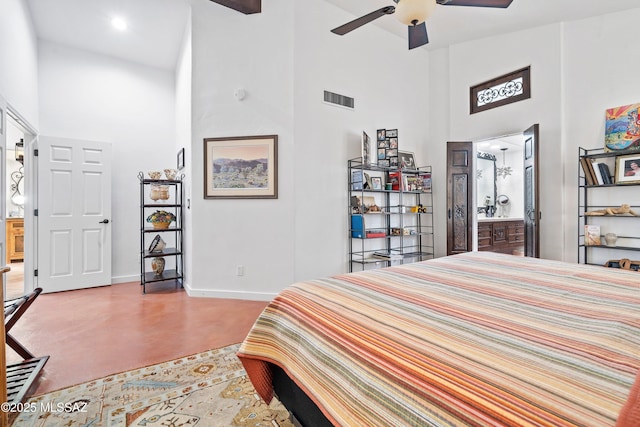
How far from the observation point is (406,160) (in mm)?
4582

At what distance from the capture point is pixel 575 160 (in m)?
3.78

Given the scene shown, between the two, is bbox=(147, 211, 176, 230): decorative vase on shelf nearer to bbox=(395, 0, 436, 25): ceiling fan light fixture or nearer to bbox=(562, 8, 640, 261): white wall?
bbox=(395, 0, 436, 25): ceiling fan light fixture

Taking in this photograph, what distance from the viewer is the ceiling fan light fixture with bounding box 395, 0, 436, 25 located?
1.97 m

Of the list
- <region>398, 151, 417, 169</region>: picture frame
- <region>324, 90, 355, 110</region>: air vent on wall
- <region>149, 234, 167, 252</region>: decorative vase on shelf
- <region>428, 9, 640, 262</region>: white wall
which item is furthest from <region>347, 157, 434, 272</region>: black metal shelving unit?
<region>149, 234, 167, 252</region>: decorative vase on shelf

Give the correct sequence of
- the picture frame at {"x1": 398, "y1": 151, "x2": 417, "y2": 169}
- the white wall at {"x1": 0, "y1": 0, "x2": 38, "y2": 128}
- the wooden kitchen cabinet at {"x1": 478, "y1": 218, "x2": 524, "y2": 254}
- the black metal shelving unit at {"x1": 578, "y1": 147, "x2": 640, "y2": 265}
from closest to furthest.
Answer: the white wall at {"x1": 0, "y1": 0, "x2": 38, "y2": 128}
the black metal shelving unit at {"x1": 578, "y1": 147, "x2": 640, "y2": 265}
the picture frame at {"x1": 398, "y1": 151, "x2": 417, "y2": 169}
the wooden kitchen cabinet at {"x1": 478, "y1": 218, "x2": 524, "y2": 254}

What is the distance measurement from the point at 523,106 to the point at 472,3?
8.54ft

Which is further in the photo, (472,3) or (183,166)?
(183,166)

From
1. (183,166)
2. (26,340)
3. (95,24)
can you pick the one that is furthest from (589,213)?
(95,24)

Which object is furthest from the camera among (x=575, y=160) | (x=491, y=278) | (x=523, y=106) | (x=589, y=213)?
(x=523, y=106)

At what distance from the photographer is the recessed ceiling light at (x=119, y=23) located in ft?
12.2

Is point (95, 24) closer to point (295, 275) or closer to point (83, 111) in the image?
point (83, 111)

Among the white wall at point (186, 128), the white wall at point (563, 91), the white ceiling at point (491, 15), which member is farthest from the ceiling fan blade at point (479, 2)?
the white wall at point (186, 128)

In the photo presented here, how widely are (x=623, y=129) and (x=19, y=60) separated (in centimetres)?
667

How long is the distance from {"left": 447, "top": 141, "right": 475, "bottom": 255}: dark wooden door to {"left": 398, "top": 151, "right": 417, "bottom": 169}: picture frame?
526 mm
